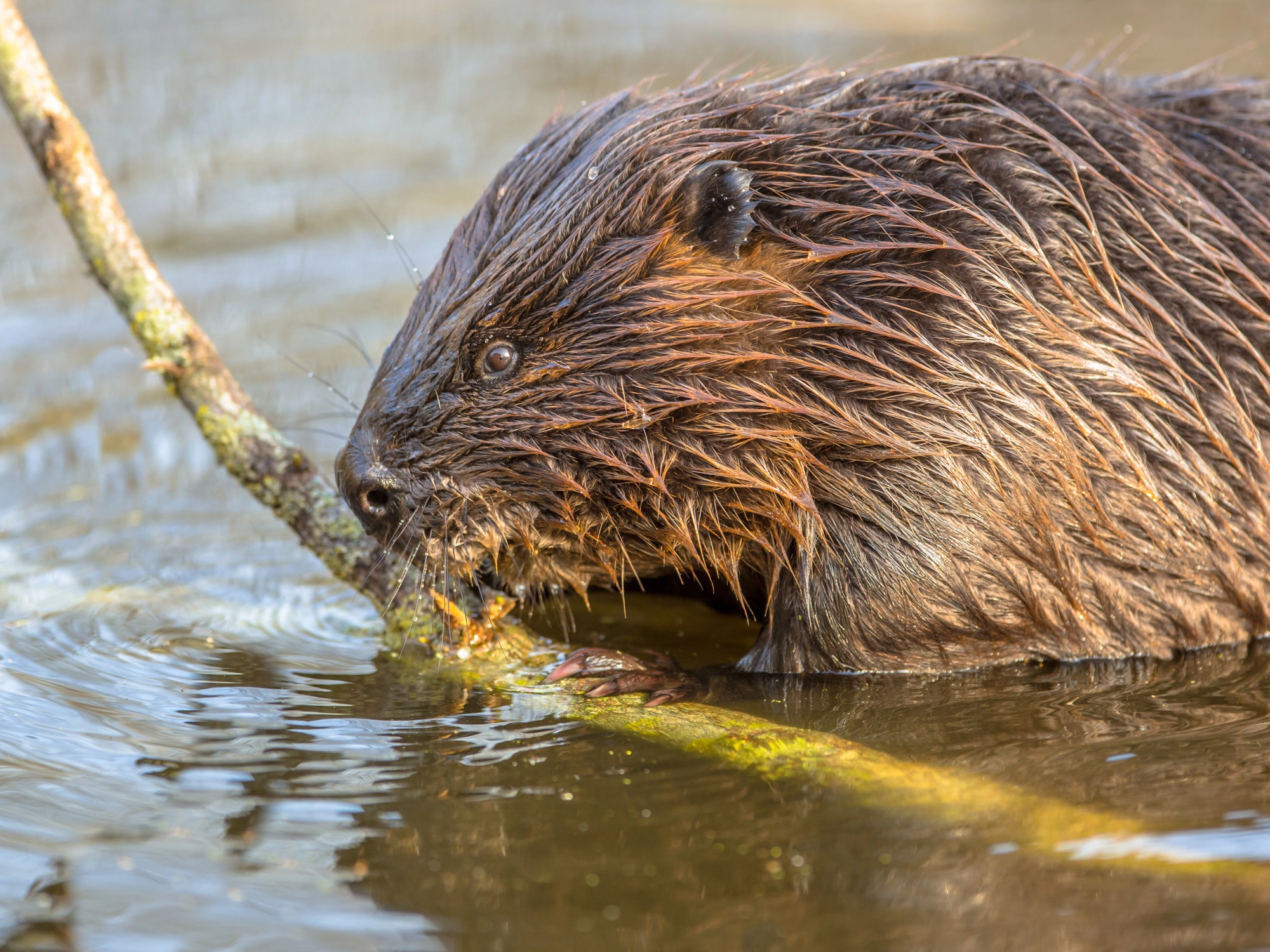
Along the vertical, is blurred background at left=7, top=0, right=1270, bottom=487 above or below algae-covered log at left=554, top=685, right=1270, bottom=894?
above

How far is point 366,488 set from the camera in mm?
2971

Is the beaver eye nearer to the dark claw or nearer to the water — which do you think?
the water

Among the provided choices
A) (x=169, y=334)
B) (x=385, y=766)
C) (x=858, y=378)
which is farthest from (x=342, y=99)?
(x=385, y=766)

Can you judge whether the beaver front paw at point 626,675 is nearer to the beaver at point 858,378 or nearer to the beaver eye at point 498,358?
the beaver at point 858,378

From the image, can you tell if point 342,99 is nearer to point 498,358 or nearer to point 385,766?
point 498,358

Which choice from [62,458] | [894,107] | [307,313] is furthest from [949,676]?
[307,313]

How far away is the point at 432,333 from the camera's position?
3025 mm

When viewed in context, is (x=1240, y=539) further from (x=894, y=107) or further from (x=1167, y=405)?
(x=894, y=107)

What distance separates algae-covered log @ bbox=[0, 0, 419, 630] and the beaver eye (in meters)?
0.60

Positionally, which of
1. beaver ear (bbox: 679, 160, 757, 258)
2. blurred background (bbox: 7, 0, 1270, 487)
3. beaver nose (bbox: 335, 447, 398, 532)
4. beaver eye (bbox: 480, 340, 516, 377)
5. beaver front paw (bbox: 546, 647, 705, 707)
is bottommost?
beaver front paw (bbox: 546, 647, 705, 707)

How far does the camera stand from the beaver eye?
9.75 feet

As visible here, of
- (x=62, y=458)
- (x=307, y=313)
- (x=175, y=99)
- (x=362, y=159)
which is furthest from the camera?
(x=175, y=99)

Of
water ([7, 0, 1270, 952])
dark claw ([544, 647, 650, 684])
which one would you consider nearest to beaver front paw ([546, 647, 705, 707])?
dark claw ([544, 647, 650, 684])

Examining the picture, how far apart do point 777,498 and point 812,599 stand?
272mm
